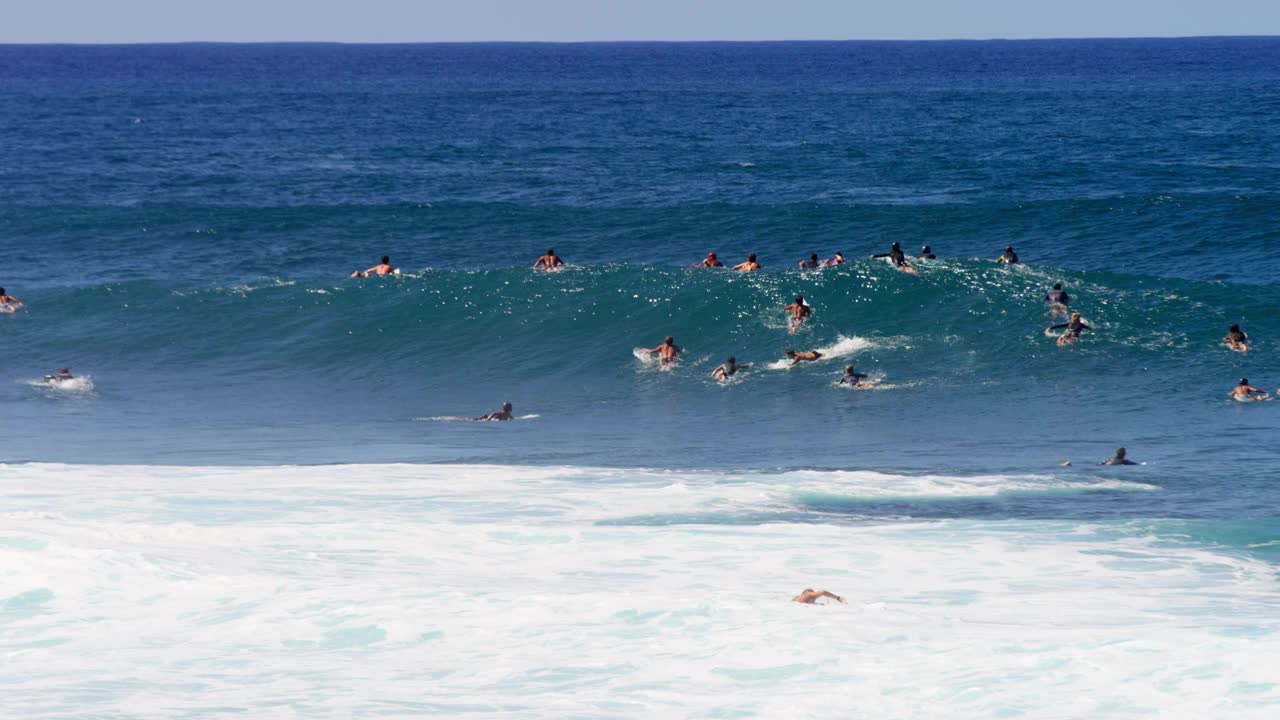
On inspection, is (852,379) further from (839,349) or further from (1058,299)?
(1058,299)

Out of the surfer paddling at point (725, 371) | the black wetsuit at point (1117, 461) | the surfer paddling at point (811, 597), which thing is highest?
the surfer paddling at point (811, 597)

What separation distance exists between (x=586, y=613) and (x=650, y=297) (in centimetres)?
2366

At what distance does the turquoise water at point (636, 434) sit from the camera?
15.8 meters

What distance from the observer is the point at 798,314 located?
37.8m

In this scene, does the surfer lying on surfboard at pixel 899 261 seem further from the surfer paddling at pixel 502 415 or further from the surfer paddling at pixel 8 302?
the surfer paddling at pixel 8 302

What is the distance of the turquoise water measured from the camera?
15.8 m

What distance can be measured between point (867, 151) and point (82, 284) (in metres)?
39.8

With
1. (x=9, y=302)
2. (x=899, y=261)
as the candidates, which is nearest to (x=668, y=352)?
(x=899, y=261)

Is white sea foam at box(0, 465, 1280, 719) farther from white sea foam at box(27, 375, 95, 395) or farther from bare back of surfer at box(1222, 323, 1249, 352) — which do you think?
bare back of surfer at box(1222, 323, 1249, 352)

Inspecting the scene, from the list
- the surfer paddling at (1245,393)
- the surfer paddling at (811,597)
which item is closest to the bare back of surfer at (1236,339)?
the surfer paddling at (1245,393)

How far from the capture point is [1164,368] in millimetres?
33312

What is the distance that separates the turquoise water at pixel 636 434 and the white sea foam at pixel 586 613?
63 millimetres

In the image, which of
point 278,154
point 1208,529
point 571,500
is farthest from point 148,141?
point 1208,529

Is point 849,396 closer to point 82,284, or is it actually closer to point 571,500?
point 571,500
